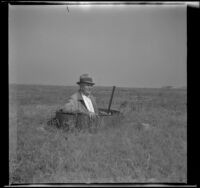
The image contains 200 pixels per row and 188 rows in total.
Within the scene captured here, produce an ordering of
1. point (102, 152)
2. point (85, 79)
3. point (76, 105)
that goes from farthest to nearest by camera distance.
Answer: point (85, 79) < point (76, 105) < point (102, 152)

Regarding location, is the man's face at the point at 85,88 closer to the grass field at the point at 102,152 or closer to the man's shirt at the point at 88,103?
the man's shirt at the point at 88,103

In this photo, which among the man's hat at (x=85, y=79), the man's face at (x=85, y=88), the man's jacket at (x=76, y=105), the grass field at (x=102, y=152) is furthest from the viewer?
the man's face at (x=85, y=88)

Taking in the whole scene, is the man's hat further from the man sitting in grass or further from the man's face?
the man's face

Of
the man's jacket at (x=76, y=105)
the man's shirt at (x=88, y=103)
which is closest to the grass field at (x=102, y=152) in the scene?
the man's jacket at (x=76, y=105)

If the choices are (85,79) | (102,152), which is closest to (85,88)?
(85,79)

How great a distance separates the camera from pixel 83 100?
6035 mm

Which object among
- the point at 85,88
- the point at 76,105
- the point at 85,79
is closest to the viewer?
the point at 76,105

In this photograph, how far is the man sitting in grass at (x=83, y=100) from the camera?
579 cm

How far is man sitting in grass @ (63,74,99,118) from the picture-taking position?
579 cm

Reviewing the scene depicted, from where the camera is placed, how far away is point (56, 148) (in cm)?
472

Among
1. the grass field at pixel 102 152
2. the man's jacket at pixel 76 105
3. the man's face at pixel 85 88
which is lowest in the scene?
the grass field at pixel 102 152

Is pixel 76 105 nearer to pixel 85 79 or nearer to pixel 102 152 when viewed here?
pixel 85 79
